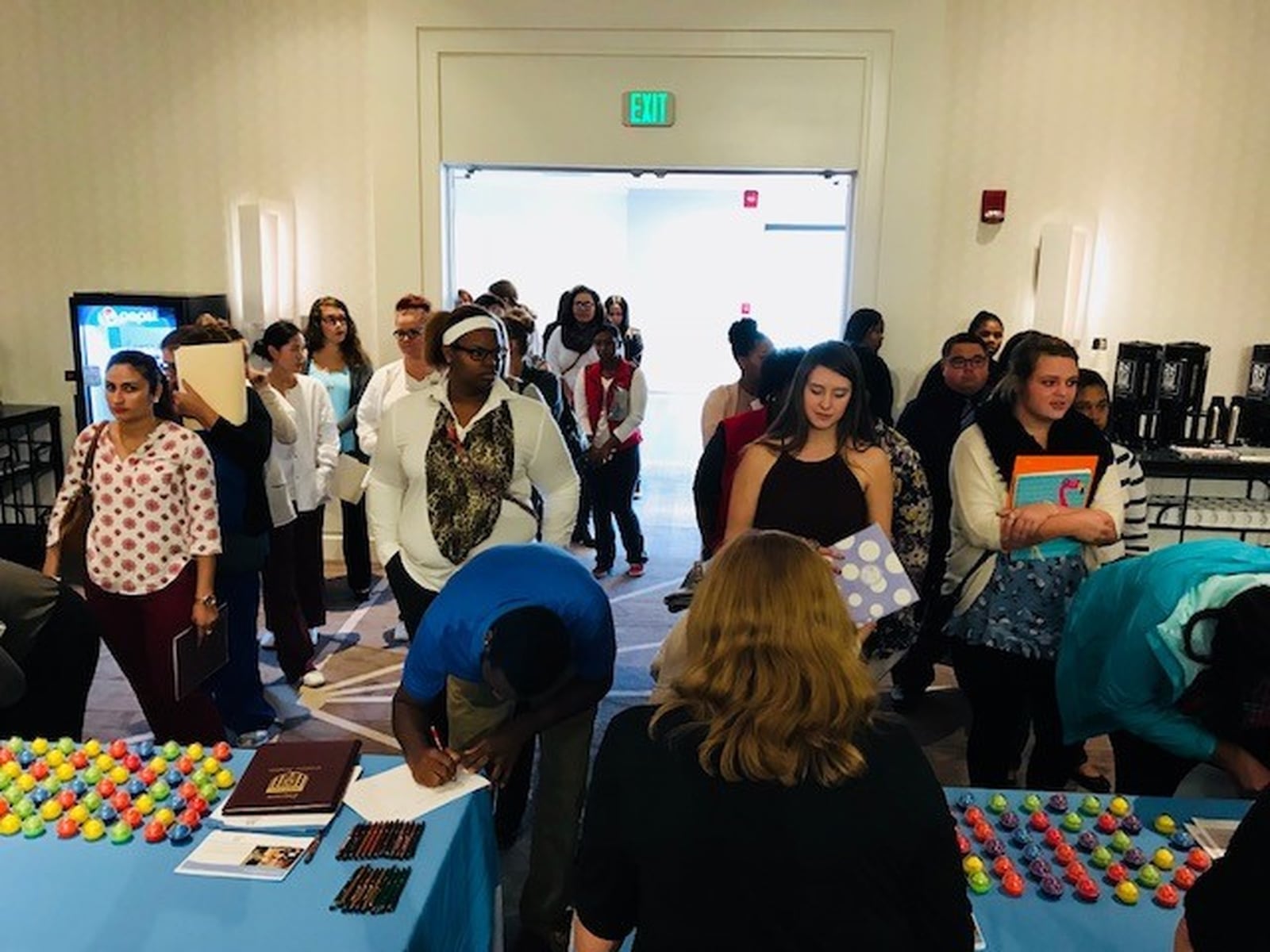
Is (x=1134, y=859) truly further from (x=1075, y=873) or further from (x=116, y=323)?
(x=116, y=323)

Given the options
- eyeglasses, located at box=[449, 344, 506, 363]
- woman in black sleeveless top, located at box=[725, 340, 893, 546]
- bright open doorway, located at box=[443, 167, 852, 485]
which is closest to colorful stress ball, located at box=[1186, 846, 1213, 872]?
woman in black sleeveless top, located at box=[725, 340, 893, 546]

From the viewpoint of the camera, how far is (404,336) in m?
4.24

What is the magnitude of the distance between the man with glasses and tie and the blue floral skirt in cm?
90

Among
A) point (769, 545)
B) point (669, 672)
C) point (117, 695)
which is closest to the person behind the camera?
point (769, 545)

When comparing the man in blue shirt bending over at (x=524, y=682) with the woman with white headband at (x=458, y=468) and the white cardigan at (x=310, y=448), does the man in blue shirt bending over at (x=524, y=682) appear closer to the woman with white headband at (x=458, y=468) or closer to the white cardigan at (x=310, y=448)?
the woman with white headband at (x=458, y=468)

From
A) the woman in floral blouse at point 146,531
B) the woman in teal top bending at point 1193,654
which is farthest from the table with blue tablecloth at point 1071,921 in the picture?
the woman in floral blouse at point 146,531

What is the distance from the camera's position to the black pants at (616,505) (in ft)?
17.1

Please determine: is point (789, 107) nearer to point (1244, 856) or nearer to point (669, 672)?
point (669, 672)

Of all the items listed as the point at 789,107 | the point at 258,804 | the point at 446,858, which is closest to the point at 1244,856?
the point at 446,858

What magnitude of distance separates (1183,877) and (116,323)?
5.09m

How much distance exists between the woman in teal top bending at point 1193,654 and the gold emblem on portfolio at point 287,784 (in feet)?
5.08

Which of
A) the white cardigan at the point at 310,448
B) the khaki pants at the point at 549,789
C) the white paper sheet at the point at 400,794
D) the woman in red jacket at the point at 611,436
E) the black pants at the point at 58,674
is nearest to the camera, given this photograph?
the white paper sheet at the point at 400,794

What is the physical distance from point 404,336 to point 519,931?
259cm

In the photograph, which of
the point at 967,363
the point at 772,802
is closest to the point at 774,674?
the point at 772,802
